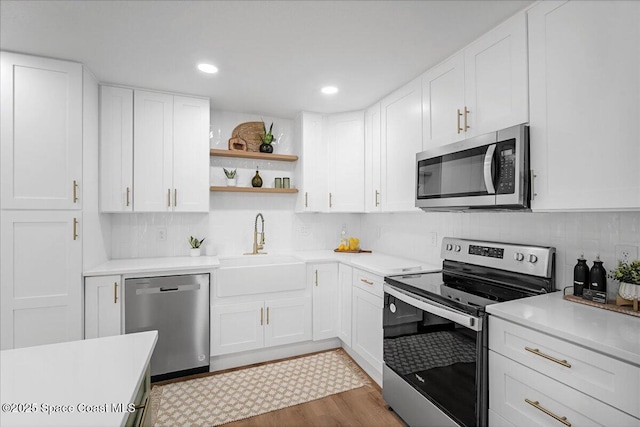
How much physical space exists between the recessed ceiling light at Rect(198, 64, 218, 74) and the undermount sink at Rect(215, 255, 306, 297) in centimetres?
157

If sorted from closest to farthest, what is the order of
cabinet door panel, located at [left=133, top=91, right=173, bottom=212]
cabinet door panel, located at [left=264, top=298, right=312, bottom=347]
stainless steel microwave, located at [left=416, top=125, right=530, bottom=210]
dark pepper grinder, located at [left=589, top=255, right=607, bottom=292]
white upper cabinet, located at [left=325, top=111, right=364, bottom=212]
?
1. dark pepper grinder, located at [left=589, top=255, right=607, bottom=292]
2. stainless steel microwave, located at [left=416, top=125, right=530, bottom=210]
3. cabinet door panel, located at [left=133, top=91, right=173, bottom=212]
4. cabinet door panel, located at [left=264, top=298, right=312, bottom=347]
5. white upper cabinet, located at [left=325, top=111, right=364, bottom=212]

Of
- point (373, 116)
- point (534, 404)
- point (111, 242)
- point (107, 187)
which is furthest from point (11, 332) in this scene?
point (373, 116)

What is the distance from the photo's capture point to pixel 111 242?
2.89m

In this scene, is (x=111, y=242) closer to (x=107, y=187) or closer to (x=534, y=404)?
(x=107, y=187)

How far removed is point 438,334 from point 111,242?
2.82 metres

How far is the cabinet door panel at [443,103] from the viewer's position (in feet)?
6.72

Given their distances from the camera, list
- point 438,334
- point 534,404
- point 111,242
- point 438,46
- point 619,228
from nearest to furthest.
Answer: point 534,404 < point 619,228 < point 438,334 < point 438,46 < point 111,242

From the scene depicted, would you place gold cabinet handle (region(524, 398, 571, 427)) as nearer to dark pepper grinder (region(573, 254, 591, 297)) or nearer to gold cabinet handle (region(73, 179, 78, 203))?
dark pepper grinder (region(573, 254, 591, 297))

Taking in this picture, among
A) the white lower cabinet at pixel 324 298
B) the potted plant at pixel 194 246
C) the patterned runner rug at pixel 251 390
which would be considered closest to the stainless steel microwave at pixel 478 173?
the white lower cabinet at pixel 324 298

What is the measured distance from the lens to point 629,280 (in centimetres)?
141

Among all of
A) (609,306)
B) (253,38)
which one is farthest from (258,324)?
(609,306)

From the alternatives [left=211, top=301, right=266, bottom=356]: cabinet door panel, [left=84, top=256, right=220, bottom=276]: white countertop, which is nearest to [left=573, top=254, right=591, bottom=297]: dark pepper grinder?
[left=211, top=301, right=266, bottom=356]: cabinet door panel

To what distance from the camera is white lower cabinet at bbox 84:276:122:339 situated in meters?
2.31

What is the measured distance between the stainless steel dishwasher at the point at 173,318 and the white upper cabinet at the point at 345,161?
151 cm
